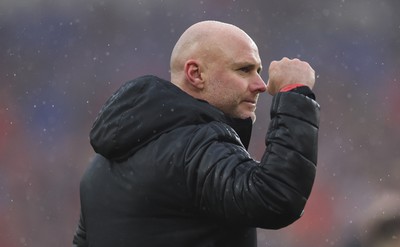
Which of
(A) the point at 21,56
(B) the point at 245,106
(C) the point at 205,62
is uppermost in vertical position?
(C) the point at 205,62

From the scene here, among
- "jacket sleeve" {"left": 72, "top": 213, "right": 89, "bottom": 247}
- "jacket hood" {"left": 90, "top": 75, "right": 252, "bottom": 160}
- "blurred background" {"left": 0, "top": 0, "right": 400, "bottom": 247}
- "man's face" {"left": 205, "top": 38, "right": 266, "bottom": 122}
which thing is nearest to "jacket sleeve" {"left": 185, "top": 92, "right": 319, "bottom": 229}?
"jacket hood" {"left": 90, "top": 75, "right": 252, "bottom": 160}

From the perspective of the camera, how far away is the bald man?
1.80 m

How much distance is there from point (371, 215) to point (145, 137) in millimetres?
13692

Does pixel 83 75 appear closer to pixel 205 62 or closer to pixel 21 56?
pixel 21 56

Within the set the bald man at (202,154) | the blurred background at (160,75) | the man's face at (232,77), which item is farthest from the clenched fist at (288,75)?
the blurred background at (160,75)

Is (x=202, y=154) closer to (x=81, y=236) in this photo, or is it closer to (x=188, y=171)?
(x=188, y=171)

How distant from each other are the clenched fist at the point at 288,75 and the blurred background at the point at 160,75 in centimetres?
1168

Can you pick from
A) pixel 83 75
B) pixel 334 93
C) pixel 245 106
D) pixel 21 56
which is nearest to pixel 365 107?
pixel 334 93

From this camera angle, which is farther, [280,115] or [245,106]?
[245,106]

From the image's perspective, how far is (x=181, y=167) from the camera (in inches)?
74.6

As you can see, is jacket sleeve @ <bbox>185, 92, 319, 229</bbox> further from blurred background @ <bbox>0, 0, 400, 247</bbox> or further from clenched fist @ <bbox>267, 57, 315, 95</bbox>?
blurred background @ <bbox>0, 0, 400, 247</bbox>

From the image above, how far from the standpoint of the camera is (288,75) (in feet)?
6.51

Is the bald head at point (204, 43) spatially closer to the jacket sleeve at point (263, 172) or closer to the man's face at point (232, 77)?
the man's face at point (232, 77)

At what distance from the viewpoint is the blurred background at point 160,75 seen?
14.2 meters
